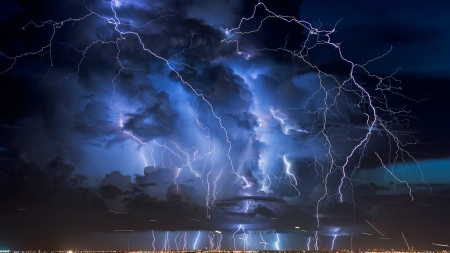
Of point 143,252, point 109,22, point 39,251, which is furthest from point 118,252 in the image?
point 109,22

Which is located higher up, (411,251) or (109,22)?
(109,22)

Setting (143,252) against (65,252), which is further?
(143,252)

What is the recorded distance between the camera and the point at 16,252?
114250mm

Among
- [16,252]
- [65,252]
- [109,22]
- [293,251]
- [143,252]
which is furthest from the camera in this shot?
[293,251]

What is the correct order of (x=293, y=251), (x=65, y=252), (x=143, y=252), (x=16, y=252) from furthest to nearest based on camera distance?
(x=293, y=251), (x=143, y=252), (x=16, y=252), (x=65, y=252)

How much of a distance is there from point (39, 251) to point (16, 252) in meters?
5.48

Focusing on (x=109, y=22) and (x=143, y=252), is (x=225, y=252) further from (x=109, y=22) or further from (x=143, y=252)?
(x=109, y=22)

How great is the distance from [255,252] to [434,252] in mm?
46830

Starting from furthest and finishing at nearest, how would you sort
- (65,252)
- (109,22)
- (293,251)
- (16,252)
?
(293,251)
(16,252)
(65,252)
(109,22)

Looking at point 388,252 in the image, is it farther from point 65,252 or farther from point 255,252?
point 65,252

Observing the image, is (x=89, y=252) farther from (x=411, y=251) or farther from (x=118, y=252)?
(x=411, y=251)

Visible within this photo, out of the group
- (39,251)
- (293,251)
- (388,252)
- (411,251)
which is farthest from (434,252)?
(39,251)

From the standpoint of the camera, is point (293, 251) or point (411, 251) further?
point (293, 251)

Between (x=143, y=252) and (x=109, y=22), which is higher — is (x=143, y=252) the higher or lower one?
the lower one
